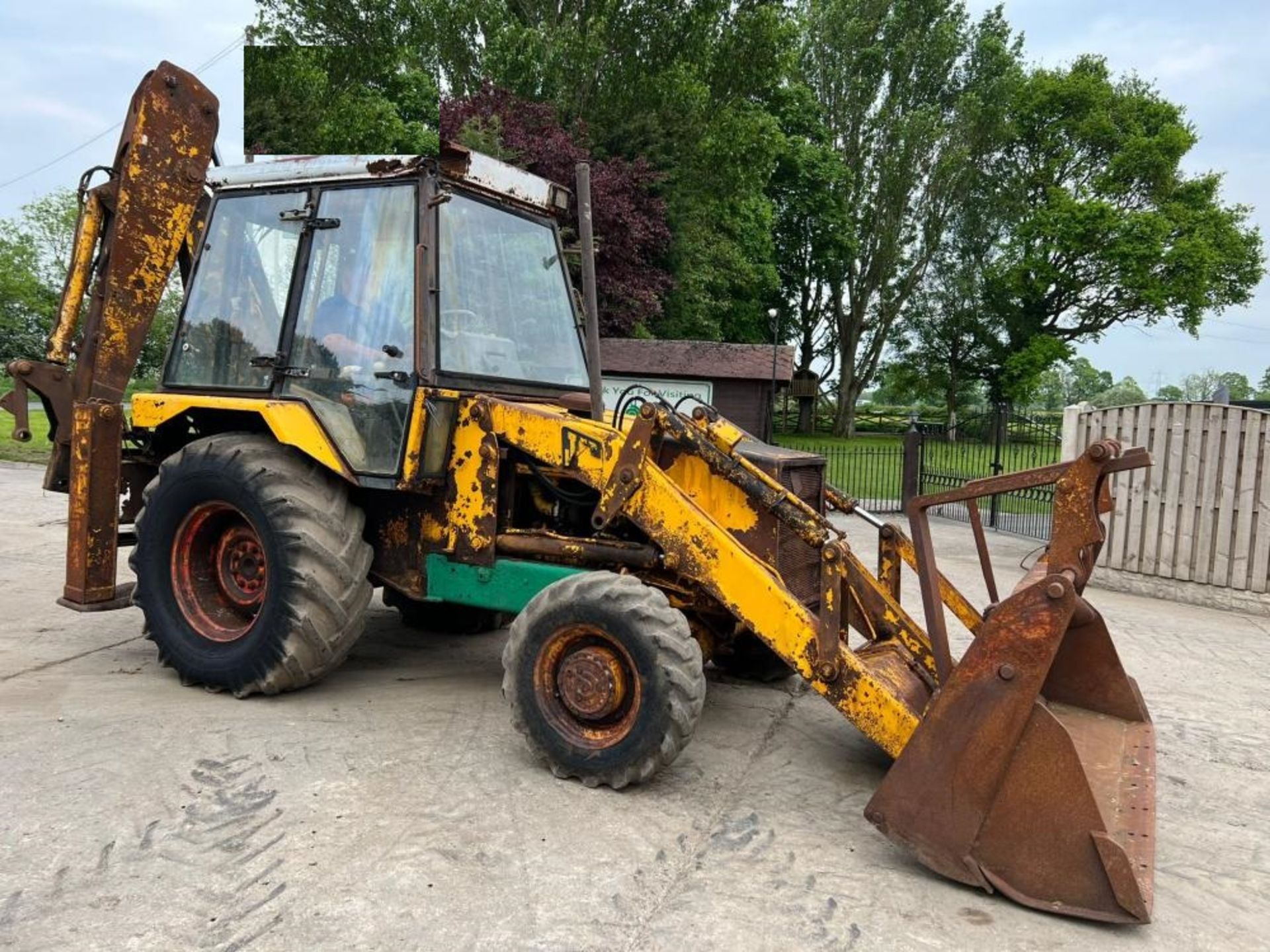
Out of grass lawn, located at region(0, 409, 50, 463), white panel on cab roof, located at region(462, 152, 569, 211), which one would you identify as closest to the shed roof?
white panel on cab roof, located at region(462, 152, 569, 211)

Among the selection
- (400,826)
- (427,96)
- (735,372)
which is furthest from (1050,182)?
(400,826)

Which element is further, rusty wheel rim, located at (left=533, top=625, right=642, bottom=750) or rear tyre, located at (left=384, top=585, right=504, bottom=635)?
rear tyre, located at (left=384, top=585, right=504, bottom=635)

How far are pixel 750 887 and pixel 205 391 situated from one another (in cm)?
373

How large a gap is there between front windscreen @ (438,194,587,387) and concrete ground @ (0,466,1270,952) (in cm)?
172

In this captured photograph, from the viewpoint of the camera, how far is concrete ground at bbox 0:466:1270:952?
2.75 metres

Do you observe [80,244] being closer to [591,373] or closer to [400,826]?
[591,373]

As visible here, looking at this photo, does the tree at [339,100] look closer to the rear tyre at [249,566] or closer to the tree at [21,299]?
the rear tyre at [249,566]

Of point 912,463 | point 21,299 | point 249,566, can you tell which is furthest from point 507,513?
point 21,299

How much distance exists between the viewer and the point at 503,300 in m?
4.83

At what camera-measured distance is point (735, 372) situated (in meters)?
12.1

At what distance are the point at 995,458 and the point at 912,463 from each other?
4.99 feet

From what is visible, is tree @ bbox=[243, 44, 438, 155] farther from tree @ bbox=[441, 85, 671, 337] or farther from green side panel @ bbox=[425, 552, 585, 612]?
green side panel @ bbox=[425, 552, 585, 612]

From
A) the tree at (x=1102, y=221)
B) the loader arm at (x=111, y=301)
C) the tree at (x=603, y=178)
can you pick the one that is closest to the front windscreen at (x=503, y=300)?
the loader arm at (x=111, y=301)

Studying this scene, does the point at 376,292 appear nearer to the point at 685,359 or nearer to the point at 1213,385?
the point at 685,359
